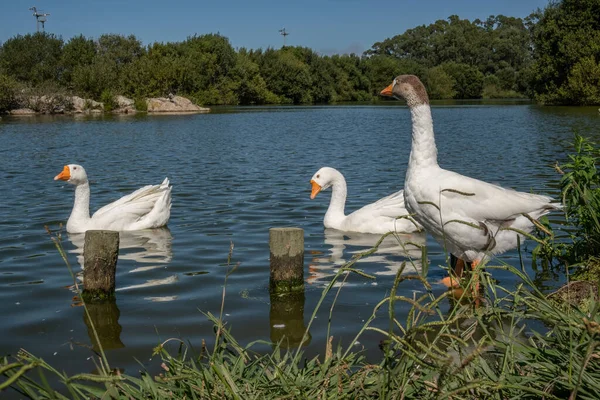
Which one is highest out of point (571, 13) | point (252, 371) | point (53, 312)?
point (571, 13)

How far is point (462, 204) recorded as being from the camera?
5.73 meters

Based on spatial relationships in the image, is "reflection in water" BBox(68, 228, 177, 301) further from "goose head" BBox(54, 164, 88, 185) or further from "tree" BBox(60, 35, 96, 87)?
"tree" BBox(60, 35, 96, 87)

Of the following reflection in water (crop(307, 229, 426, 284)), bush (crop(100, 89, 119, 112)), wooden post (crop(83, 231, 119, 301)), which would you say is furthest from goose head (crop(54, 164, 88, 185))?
bush (crop(100, 89, 119, 112))

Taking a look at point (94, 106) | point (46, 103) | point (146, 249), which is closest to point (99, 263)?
point (146, 249)

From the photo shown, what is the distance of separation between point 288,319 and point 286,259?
0.61m

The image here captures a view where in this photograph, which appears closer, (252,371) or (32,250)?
(252,371)

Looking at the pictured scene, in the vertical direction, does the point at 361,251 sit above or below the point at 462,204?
below

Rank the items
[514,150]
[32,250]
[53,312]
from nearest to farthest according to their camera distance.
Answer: [53,312]
[32,250]
[514,150]

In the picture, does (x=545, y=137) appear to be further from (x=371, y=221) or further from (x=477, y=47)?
(x=477, y=47)

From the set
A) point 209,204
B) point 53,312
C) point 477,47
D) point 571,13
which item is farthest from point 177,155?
point 477,47

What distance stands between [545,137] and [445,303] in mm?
20126

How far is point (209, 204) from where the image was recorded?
1190 cm

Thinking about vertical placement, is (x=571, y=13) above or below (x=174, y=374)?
above

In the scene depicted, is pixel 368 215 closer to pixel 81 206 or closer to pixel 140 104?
pixel 81 206
